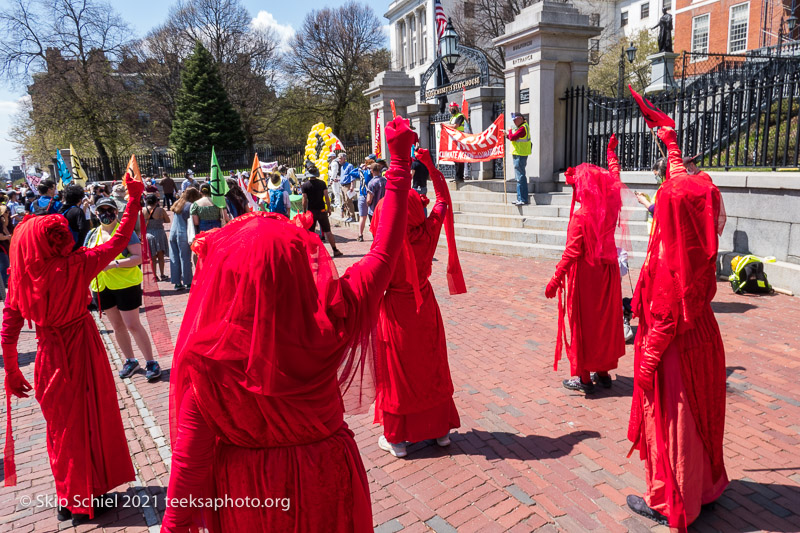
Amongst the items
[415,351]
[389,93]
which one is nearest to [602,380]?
[415,351]

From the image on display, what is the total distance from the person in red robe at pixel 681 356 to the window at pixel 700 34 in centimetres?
4078

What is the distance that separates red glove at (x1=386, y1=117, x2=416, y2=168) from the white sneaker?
109 inches

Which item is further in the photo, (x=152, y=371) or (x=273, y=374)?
(x=152, y=371)

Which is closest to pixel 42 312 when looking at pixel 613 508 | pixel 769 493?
pixel 613 508

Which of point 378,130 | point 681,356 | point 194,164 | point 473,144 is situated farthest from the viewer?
point 194,164

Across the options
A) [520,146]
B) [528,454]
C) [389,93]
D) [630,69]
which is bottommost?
[528,454]

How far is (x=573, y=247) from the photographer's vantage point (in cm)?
462

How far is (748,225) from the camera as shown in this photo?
320 inches

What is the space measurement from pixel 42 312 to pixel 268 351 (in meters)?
2.65

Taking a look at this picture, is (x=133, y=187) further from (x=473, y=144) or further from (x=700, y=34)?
(x=700, y=34)

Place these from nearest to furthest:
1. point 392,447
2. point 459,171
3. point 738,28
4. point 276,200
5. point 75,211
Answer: point 392,447 → point 75,211 → point 276,200 → point 459,171 → point 738,28

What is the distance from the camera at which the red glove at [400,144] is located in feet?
5.86

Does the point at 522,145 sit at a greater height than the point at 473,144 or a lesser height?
lesser

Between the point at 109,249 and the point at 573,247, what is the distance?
143 inches
